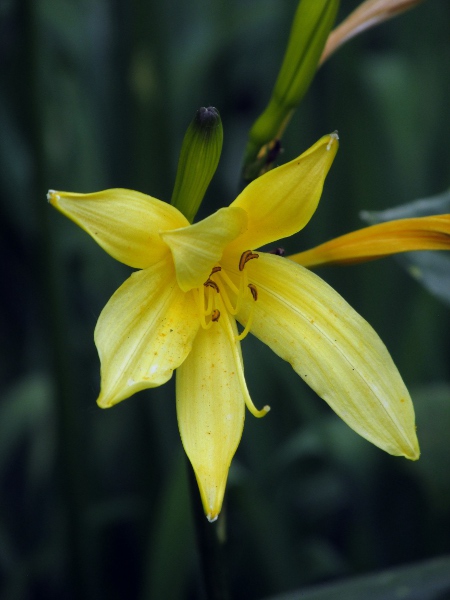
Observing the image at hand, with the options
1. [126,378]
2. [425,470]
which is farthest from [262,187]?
[425,470]

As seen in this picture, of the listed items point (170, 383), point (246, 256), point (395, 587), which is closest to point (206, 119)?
point (246, 256)

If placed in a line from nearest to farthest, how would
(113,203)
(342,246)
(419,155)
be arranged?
(113,203), (342,246), (419,155)

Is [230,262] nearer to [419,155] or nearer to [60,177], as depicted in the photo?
[60,177]

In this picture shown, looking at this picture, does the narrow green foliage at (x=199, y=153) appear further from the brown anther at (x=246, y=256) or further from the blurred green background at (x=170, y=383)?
the blurred green background at (x=170, y=383)

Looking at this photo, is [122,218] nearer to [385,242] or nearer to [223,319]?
[223,319]

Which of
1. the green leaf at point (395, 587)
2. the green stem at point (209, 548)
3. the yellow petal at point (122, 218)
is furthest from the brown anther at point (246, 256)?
the green leaf at point (395, 587)

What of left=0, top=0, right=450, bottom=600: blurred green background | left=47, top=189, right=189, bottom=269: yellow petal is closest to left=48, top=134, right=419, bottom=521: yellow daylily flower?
left=47, top=189, right=189, bottom=269: yellow petal

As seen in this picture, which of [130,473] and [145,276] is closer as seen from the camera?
[145,276]

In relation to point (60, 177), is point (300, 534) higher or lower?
lower
